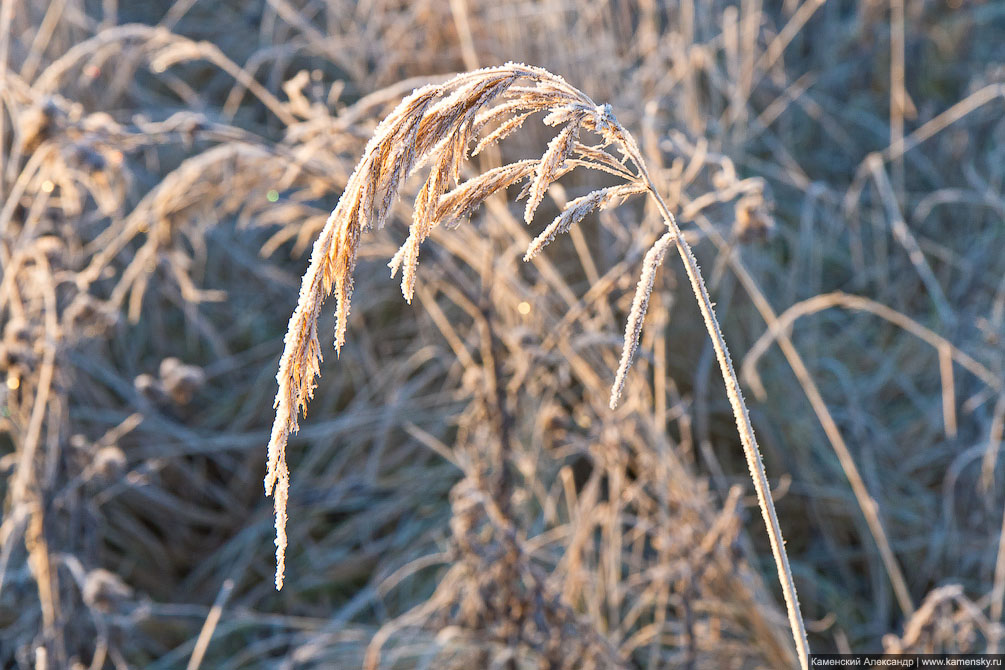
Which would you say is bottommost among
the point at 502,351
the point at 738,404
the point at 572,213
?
the point at 502,351

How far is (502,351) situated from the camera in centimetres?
194

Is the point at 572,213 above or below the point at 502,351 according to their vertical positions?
above

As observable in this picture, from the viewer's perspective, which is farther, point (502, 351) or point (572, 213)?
point (502, 351)

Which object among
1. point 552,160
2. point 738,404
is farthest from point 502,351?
point 552,160

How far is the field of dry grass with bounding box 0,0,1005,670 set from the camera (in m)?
1.48

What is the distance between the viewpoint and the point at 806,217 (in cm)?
223

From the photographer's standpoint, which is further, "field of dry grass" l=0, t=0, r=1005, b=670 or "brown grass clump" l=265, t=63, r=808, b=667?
"field of dry grass" l=0, t=0, r=1005, b=670

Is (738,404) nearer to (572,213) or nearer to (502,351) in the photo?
(572,213)

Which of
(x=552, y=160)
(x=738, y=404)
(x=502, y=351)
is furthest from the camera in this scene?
(x=502, y=351)

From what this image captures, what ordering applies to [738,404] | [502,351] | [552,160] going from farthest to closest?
[502,351] → [738,404] → [552,160]

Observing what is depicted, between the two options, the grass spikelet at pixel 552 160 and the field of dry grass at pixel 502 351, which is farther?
the field of dry grass at pixel 502 351

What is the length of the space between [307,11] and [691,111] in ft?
4.48

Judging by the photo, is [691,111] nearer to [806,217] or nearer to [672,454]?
[806,217]

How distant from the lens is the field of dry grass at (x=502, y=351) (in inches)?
58.2
